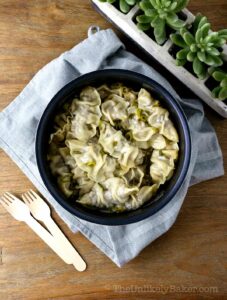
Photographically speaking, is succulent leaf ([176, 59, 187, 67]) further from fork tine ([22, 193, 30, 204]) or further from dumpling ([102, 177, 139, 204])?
fork tine ([22, 193, 30, 204])

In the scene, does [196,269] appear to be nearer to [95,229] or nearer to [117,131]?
[95,229]

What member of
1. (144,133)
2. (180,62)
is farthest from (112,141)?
(180,62)

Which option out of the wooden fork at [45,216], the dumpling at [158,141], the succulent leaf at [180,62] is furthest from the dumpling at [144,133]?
the wooden fork at [45,216]

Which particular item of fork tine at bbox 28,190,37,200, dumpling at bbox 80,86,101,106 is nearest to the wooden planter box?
dumpling at bbox 80,86,101,106

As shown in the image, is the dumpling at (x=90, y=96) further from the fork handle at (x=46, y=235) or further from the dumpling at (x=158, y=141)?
the fork handle at (x=46, y=235)

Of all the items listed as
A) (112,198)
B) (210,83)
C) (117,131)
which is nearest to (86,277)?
(112,198)

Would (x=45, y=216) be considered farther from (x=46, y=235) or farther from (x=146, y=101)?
(x=146, y=101)
